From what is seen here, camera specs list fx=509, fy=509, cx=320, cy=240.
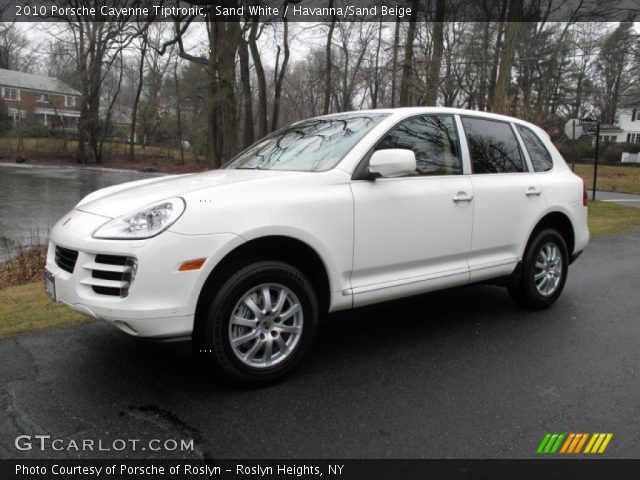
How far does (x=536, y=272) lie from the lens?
4766 mm

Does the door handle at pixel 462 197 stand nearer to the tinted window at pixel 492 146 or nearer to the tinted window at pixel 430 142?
the tinted window at pixel 430 142

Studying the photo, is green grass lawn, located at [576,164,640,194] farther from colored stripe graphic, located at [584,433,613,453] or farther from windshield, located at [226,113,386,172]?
colored stripe graphic, located at [584,433,613,453]

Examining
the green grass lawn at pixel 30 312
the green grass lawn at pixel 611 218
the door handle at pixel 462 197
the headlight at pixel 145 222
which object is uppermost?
the door handle at pixel 462 197

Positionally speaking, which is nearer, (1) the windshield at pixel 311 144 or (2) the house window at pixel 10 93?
(1) the windshield at pixel 311 144

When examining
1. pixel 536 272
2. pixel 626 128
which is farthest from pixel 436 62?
pixel 626 128

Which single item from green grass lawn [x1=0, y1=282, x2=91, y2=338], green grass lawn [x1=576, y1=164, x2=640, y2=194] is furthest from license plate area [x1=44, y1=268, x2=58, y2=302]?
green grass lawn [x1=576, y1=164, x2=640, y2=194]

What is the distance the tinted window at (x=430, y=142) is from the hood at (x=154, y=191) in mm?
914

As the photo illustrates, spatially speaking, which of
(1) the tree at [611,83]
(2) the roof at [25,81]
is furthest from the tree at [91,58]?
A: (1) the tree at [611,83]

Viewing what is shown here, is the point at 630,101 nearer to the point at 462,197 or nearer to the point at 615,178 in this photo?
the point at 615,178

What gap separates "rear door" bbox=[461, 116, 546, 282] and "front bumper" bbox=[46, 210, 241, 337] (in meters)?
2.22

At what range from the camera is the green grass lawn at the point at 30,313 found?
13.9 feet

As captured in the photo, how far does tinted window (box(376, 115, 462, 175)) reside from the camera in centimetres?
387
